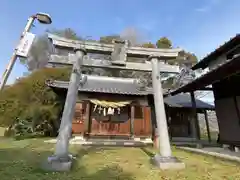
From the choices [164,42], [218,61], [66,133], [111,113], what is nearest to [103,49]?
[66,133]

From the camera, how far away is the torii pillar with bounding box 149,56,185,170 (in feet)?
19.4

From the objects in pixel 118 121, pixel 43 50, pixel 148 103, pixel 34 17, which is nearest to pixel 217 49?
pixel 148 103

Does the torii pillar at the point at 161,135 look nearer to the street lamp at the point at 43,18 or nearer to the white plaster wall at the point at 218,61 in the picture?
the street lamp at the point at 43,18

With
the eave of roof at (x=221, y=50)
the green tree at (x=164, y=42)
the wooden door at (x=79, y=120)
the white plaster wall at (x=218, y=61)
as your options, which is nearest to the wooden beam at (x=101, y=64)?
the eave of roof at (x=221, y=50)

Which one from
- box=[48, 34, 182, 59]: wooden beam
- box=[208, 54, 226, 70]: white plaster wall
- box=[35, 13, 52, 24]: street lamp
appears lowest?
box=[35, 13, 52, 24]: street lamp

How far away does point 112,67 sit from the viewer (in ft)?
26.2

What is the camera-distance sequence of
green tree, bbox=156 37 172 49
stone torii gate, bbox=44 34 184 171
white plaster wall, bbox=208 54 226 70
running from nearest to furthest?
stone torii gate, bbox=44 34 184 171 < white plaster wall, bbox=208 54 226 70 < green tree, bbox=156 37 172 49

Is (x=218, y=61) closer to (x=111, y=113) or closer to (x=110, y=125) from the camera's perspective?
(x=111, y=113)

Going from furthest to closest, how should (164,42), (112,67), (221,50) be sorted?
(164,42), (221,50), (112,67)

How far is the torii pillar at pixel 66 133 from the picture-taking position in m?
5.58

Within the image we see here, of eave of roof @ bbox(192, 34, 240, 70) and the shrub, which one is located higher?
eave of roof @ bbox(192, 34, 240, 70)

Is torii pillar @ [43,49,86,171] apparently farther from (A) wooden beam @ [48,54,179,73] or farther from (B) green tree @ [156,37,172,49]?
(B) green tree @ [156,37,172,49]

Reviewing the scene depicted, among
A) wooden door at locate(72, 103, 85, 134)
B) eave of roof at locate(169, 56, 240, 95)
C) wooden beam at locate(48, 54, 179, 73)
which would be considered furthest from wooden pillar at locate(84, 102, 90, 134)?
eave of roof at locate(169, 56, 240, 95)

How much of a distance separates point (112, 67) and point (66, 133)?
129 inches
